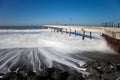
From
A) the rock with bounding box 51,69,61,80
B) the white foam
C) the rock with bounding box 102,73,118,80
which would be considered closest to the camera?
the rock with bounding box 102,73,118,80

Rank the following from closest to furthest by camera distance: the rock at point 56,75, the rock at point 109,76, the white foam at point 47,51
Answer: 1. the rock at point 109,76
2. the rock at point 56,75
3. the white foam at point 47,51

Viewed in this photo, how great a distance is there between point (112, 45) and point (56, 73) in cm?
951

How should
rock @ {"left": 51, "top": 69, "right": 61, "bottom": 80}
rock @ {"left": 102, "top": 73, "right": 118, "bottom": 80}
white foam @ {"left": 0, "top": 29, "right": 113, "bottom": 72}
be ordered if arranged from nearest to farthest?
1. rock @ {"left": 102, "top": 73, "right": 118, "bottom": 80}
2. rock @ {"left": 51, "top": 69, "right": 61, "bottom": 80}
3. white foam @ {"left": 0, "top": 29, "right": 113, "bottom": 72}

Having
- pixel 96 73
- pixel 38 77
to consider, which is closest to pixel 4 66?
pixel 38 77

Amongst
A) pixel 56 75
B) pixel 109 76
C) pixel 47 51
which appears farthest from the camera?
pixel 47 51

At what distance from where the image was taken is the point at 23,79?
6.74 meters

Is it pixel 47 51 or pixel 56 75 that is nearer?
pixel 56 75

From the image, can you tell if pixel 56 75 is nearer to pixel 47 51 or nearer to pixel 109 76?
pixel 109 76

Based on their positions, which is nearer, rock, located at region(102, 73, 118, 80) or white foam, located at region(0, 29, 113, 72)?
rock, located at region(102, 73, 118, 80)

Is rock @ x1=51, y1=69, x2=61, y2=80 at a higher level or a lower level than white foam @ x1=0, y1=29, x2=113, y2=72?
higher

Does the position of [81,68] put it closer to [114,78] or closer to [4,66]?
[114,78]

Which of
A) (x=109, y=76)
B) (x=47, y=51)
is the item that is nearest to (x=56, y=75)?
(x=109, y=76)

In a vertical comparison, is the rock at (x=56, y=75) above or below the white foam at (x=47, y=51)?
above

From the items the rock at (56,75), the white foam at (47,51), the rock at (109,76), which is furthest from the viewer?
the white foam at (47,51)
